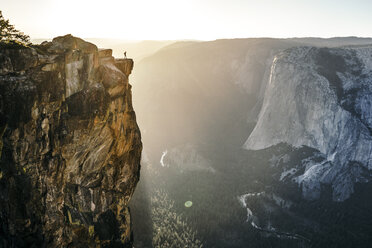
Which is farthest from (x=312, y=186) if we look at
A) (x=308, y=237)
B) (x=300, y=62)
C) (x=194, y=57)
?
(x=194, y=57)

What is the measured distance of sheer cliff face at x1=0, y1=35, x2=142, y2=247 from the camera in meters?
15.2

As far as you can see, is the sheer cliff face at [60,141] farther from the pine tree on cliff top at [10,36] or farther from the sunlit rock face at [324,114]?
the sunlit rock face at [324,114]

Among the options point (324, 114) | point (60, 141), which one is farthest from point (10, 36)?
point (324, 114)

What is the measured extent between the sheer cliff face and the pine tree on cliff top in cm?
110

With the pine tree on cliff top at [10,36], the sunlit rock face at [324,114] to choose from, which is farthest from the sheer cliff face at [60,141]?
the sunlit rock face at [324,114]

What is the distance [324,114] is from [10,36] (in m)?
92.3

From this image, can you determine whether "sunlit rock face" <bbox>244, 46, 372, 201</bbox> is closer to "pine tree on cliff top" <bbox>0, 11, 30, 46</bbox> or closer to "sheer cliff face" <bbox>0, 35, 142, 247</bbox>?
"sheer cliff face" <bbox>0, 35, 142, 247</bbox>

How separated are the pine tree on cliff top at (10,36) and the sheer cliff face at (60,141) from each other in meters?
1.10

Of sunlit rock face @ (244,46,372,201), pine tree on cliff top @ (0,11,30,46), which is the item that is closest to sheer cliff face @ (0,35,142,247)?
pine tree on cliff top @ (0,11,30,46)

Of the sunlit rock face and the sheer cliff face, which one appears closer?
the sheer cliff face

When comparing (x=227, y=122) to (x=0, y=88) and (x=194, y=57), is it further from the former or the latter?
(x=0, y=88)

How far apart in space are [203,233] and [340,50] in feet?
285

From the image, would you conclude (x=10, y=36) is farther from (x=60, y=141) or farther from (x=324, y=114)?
(x=324, y=114)

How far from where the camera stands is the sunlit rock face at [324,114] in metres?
82.1
